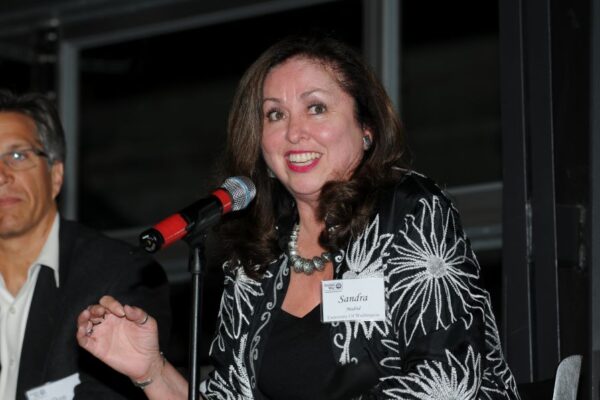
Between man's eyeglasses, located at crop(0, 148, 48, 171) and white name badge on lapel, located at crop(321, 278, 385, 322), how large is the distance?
1687mm

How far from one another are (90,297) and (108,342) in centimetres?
90

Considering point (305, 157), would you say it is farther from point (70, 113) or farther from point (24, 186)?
point (70, 113)

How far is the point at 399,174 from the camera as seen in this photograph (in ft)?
9.21

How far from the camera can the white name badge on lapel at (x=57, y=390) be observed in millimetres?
3455

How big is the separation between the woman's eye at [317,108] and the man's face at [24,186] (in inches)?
57.0

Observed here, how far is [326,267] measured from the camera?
2.84m

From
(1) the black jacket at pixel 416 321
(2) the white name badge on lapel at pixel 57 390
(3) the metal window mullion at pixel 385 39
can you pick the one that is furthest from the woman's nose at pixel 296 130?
(3) the metal window mullion at pixel 385 39

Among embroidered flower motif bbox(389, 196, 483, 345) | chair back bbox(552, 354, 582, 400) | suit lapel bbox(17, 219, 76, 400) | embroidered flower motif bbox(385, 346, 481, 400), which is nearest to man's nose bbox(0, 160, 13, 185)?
suit lapel bbox(17, 219, 76, 400)

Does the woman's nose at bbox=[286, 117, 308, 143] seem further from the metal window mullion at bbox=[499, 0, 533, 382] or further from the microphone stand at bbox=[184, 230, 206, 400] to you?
the metal window mullion at bbox=[499, 0, 533, 382]

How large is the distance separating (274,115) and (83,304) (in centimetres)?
109

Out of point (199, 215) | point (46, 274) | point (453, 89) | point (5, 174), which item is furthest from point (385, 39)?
point (453, 89)

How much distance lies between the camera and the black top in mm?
2652

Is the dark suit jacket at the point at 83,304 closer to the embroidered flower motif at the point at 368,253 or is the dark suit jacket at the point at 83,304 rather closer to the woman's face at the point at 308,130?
the woman's face at the point at 308,130

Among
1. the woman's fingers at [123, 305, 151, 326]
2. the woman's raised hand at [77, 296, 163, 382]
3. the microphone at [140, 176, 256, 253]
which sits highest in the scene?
the microphone at [140, 176, 256, 253]
